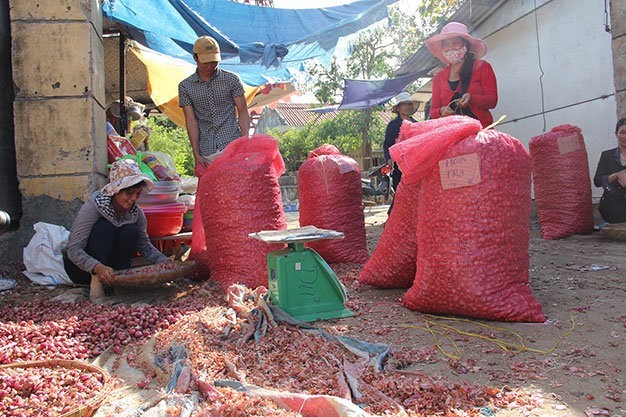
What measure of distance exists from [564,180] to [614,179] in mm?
423

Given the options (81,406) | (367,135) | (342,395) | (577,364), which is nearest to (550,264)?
(577,364)

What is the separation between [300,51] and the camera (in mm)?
7312

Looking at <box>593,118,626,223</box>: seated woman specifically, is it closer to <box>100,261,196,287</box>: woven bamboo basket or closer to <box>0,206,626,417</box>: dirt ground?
<box>0,206,626,417</box>: dirt ground

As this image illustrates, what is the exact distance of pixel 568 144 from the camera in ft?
15.4

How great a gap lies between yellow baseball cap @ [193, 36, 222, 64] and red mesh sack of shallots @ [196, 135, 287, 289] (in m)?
0.78

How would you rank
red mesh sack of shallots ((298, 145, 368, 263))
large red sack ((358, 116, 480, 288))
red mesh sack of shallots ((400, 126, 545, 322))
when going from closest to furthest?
red mesh sack of shallots ((400, 126, 545, 322)) < large red sack ((358, 116, 480, 288)) < red mesh sack of shallots ((298, 145, 368, 263))

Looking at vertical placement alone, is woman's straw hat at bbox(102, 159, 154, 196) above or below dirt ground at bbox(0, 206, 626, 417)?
above

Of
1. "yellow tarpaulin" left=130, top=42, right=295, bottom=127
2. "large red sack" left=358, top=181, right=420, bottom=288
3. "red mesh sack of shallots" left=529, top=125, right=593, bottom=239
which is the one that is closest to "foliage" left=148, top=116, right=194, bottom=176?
"yellow tarpaulin" left=130, top=42, right=295, bottom=127

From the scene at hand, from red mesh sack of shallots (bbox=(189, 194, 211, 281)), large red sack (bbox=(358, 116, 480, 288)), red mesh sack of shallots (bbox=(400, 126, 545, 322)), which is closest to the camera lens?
red mesh sack of shallots (bbox=(400, 126, 545, 322))

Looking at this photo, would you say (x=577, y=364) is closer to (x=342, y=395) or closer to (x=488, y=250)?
(x=488, y=250)

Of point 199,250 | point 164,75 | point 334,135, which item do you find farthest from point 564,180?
point 334,135

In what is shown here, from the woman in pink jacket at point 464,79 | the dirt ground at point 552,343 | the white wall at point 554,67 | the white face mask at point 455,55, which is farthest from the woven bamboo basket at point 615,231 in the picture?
the white face mask at point 455,55

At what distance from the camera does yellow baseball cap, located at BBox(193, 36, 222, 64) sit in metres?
3.77

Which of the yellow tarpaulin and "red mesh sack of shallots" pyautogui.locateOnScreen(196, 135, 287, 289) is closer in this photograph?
"red mesh sack of shallots" pyautogui.locateOnScreen(196, 135, 287, 289)
